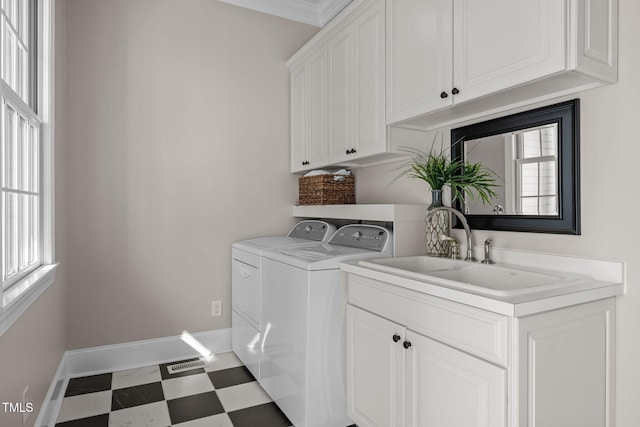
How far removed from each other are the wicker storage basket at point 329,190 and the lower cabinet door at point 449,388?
1430 mm

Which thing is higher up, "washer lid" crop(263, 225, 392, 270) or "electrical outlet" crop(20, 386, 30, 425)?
"washer lid" crop(263, 225, 392, 270)

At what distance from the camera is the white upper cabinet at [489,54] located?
1303 mm

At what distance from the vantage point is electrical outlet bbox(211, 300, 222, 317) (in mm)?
2936

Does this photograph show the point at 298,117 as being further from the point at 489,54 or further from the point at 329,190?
the point at 489,54

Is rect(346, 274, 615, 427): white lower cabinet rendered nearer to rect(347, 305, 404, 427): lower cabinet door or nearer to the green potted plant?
rect(347, 305, 404, 427): lower cabinet door

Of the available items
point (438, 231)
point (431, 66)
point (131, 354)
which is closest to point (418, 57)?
point (431, 66)

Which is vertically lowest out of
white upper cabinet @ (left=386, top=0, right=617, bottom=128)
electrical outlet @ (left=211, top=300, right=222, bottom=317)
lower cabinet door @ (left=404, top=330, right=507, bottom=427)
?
electrical outlet @ (left=211, top=300, right=222, bottom=317)

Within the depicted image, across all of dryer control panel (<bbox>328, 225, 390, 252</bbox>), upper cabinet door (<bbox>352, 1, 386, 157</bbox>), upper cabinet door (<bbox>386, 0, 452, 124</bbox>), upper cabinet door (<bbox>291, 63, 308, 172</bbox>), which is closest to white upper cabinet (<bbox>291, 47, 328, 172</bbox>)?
upper cabinet door (<bbox>291, 63, 308, 172</bbox>)

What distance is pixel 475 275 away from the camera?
176 centimetres

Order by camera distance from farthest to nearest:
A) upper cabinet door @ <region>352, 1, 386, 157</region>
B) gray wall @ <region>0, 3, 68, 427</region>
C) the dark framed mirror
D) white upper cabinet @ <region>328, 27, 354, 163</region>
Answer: white upper cabinet @ <region>328, 27, 354, 163</region>, upper cabinet door @ <region>352, 1, 386, 157</region>, the dark framed mirror, gray wall @ <region>0, 3, 68, 427</region>

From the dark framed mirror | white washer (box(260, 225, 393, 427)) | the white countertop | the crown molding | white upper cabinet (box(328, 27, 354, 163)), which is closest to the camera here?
the white countertop

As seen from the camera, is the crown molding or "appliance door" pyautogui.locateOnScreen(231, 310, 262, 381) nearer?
"appliance door" pyautogui.locateOnScreen(231, 310, 262, 381)

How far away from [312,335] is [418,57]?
4.63 feet

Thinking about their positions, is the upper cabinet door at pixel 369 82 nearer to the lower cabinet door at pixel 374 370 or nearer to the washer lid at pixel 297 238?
the washer lid at pixel 297 238
